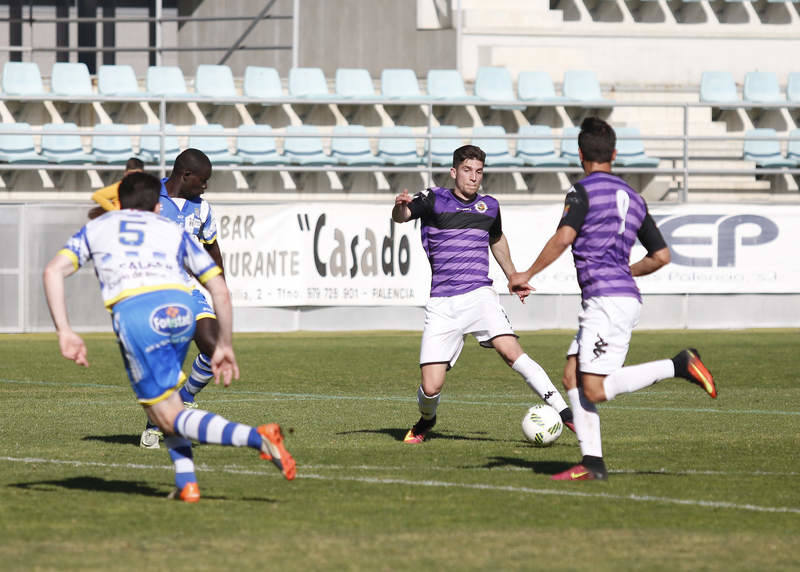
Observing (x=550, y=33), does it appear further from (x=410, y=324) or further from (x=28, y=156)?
(x=28, y=156)

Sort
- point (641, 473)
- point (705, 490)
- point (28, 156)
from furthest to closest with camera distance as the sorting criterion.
A: 1. point (28, 156)
2. point (641, 473)
3. point (705, 490)

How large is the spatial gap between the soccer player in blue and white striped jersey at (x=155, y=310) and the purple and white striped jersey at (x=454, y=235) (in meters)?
3.05

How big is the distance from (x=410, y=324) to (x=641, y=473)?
14.3m

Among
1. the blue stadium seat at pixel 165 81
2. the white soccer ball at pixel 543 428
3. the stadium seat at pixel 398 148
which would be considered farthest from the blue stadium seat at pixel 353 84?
the white soccer ball at pixel 543 428

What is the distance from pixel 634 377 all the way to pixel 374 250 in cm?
1434

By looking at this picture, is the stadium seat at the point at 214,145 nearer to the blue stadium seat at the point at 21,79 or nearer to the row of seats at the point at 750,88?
the blue stadium seat at the point at 21,79

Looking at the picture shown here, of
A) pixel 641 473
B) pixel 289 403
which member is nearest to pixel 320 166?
pixel 289 403

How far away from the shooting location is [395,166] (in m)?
25.5

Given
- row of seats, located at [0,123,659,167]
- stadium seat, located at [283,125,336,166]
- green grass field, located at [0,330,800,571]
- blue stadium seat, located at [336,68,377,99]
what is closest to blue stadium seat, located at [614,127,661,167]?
row of seats, located at [0,123,659,167]

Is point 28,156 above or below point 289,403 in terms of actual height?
above

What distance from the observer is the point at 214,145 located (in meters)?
25.1

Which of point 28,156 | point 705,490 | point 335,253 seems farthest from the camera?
point 28,156

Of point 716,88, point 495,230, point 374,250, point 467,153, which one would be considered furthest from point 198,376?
point 716,88

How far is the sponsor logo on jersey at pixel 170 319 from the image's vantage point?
7020 millimetres
